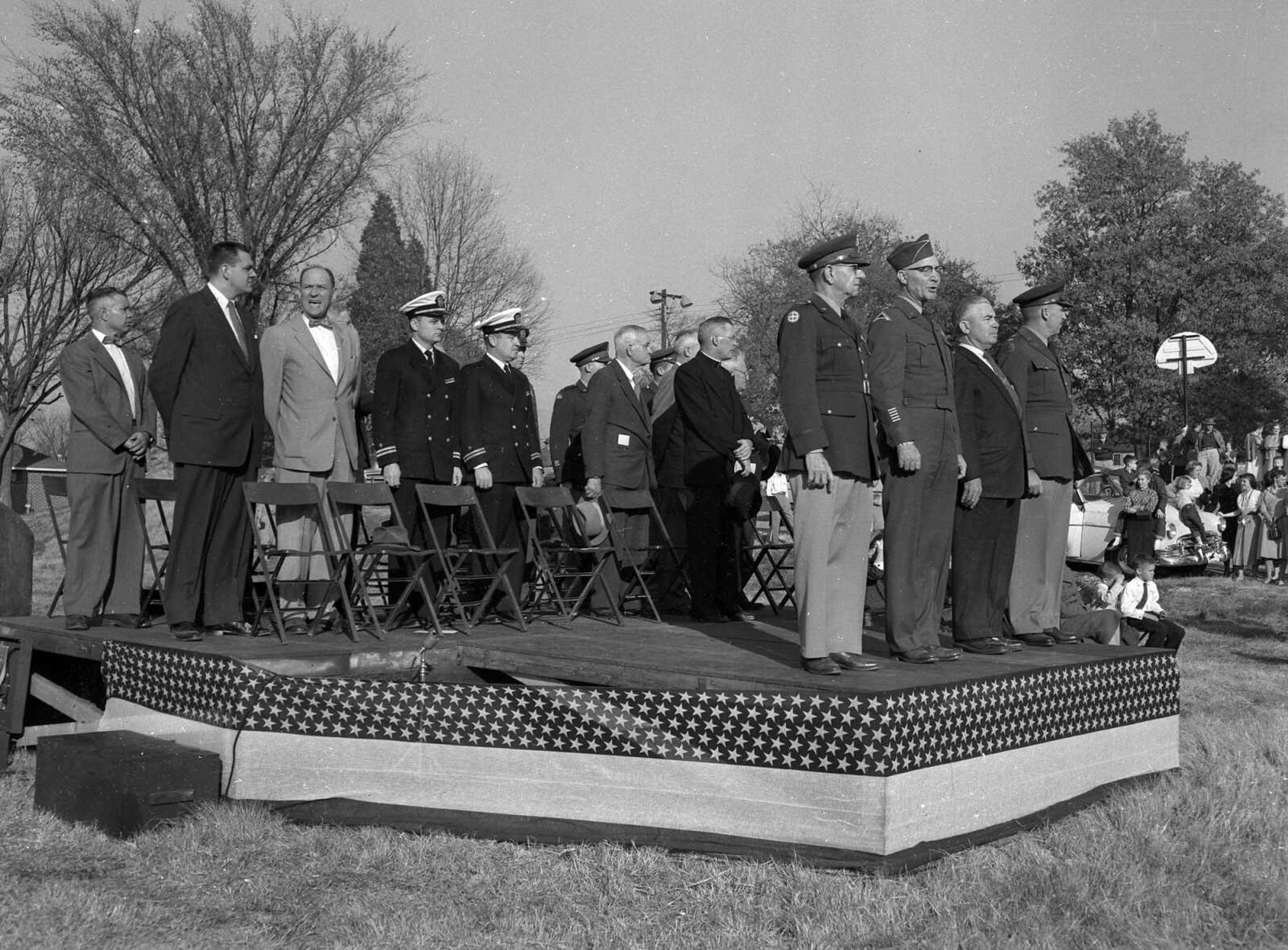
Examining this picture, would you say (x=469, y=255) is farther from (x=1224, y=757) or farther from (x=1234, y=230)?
(x=1224, y=757)

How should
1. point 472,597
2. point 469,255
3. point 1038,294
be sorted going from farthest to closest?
1. point 469,255
2. point 472,597
3. point 1038,294

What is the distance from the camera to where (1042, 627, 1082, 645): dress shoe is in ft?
23.2

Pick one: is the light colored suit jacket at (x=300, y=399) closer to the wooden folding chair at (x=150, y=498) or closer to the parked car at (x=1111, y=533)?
the wooden folding chair at (x=150, y=498)

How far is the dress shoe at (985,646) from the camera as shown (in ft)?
21.1

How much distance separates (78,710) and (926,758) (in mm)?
4276

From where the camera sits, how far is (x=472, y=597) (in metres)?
8.62

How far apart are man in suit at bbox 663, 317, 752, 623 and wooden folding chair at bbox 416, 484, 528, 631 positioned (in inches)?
43.0

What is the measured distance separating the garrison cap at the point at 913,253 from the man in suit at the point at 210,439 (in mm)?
3146

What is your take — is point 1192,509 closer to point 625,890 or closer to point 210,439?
point 210,439

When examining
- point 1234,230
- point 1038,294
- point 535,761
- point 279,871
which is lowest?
point 279,871

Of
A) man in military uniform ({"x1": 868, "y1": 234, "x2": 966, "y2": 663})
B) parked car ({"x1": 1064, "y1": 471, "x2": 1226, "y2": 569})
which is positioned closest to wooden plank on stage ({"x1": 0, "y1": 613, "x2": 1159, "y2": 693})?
man in military uniform ({"x1": 868, "y1": 234, "x2": 966, "y2": 663})

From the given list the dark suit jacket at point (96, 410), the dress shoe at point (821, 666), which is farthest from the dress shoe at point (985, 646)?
the dark suit jacket at point (96, 410)

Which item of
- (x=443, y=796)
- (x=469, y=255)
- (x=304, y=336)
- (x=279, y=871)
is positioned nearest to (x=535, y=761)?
(x=443, y=796)

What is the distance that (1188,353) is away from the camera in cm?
1988
